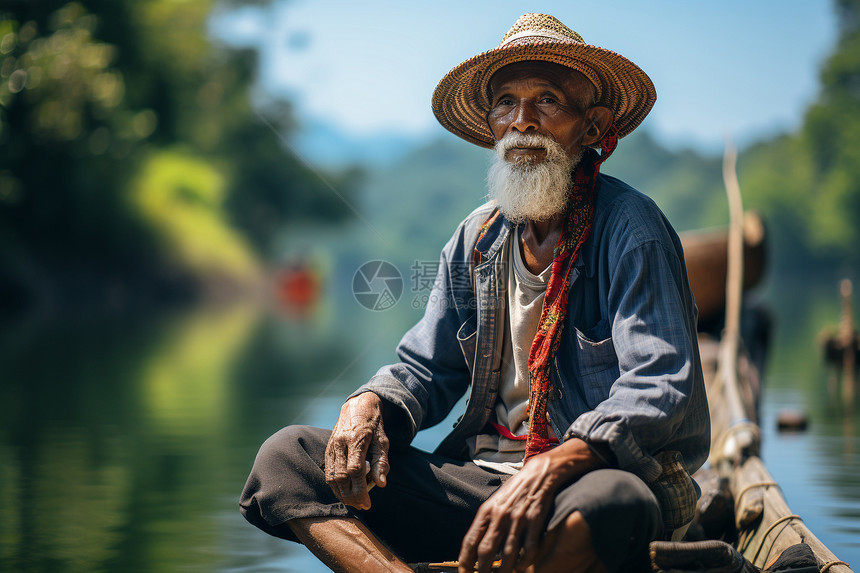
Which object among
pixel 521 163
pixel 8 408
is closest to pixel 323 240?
pixel 8 408

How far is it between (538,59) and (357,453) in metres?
→ 1.04

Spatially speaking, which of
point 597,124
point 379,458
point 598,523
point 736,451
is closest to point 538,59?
point 597,124

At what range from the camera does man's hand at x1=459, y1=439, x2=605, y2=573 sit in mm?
1903

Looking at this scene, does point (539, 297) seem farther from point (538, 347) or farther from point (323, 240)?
point (323, 240)

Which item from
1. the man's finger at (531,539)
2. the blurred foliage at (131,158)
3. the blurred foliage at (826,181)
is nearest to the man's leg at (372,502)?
the man's finger at (531,539)

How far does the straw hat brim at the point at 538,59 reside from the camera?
236 centimetres

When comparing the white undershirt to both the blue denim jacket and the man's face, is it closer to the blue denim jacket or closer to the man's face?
the blue denim jacket

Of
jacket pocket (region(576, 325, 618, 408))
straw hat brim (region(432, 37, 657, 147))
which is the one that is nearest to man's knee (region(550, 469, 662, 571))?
jacket pocket (region(576, 325, 618, 408))

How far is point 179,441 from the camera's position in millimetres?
5840

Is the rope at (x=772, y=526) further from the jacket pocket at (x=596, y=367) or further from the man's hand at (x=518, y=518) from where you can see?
the man's hand at (x=518, y=518)

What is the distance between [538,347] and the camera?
233cm

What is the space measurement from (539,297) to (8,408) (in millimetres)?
5650

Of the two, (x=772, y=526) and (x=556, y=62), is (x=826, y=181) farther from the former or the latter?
(x=556, y=62)

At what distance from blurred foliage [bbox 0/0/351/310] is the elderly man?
32.0 ft
